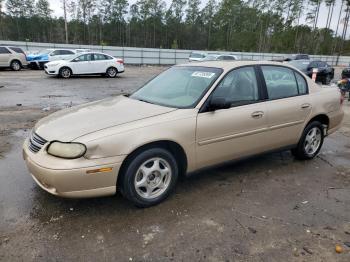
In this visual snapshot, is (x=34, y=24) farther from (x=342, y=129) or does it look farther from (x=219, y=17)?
(x=342, y=129)

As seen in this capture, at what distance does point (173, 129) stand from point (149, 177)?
23.6 inches

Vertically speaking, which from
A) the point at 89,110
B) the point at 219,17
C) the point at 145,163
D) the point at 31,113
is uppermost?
the point at 219,17

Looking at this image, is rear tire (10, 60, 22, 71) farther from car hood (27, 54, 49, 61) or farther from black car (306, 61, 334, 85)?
black car (306, 61, 334, 85)

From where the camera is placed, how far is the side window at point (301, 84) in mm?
4672

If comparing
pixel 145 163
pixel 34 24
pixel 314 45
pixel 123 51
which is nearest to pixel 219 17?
pixel 314 45

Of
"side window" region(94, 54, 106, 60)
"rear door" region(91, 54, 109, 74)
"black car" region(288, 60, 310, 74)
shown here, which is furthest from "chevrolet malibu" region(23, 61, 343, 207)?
"side window" region(94, 54, 106, 60)

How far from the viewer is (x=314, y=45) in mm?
62750

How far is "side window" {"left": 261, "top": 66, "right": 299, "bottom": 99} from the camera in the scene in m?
4.30

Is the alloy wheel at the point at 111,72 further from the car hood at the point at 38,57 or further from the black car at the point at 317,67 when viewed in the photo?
the black car at the point at 317,67

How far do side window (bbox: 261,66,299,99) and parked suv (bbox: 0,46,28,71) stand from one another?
20161 mm

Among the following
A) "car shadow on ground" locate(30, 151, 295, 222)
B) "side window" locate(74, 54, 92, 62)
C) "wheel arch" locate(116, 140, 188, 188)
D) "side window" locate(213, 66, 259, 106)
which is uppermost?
"side window" locate(213, 66, 259, 106)

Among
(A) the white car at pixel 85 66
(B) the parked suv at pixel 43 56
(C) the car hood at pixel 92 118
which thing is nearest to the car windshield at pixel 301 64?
(A) the white car at pixel 85 66

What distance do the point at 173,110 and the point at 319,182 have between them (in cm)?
234

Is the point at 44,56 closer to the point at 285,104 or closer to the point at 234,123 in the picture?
the point at 285,104
